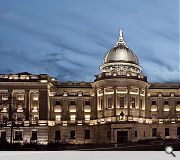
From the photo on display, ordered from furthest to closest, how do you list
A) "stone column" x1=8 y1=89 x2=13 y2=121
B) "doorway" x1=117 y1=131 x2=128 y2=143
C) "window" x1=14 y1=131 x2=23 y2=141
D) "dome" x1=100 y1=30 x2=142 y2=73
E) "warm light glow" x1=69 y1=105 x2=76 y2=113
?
"dome" x1=100 y1=30 x2=142 y2=73 < "warm light glow" x1=69 y1=105 x2=76 y2=113 < "window" x1=14 y1=131 x2=23 y2=141 < "stone column" x1=8 y1=89 x2=13 y2=121 < "doorway" x1=117 y1=131 x2=128 y2=143

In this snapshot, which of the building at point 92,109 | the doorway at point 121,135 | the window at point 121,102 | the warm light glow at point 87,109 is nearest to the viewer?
the doorway at point 121,135

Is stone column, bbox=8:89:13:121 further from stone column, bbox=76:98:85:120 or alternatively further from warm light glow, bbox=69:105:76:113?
stone column, bbox=76:98:85:120

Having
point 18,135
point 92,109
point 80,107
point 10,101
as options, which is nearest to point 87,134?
point 92,109

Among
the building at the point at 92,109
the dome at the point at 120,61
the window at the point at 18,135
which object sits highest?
the dome at the point at 120,61

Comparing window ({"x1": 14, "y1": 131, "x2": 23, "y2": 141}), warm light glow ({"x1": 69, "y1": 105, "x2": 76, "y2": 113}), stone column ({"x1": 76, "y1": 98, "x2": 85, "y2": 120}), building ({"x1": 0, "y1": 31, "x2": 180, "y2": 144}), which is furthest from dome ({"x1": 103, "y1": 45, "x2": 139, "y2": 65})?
window ({"x1": 14, "y1": 131, "x2": 23, "y2": 141})

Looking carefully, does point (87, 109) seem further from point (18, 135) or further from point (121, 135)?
point (18, 135)

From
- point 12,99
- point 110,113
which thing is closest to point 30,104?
point 12,99

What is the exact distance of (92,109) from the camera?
275 feet

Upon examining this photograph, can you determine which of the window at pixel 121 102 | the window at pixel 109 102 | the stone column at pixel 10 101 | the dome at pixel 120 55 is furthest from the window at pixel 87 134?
the dome at pixel 120 55

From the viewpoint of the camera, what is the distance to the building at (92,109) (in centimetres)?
7725

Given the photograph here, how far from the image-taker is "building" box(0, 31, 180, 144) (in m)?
77.2

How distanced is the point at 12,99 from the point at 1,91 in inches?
99.1

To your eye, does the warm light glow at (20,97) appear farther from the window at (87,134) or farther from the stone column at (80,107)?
the window at (87,134)
